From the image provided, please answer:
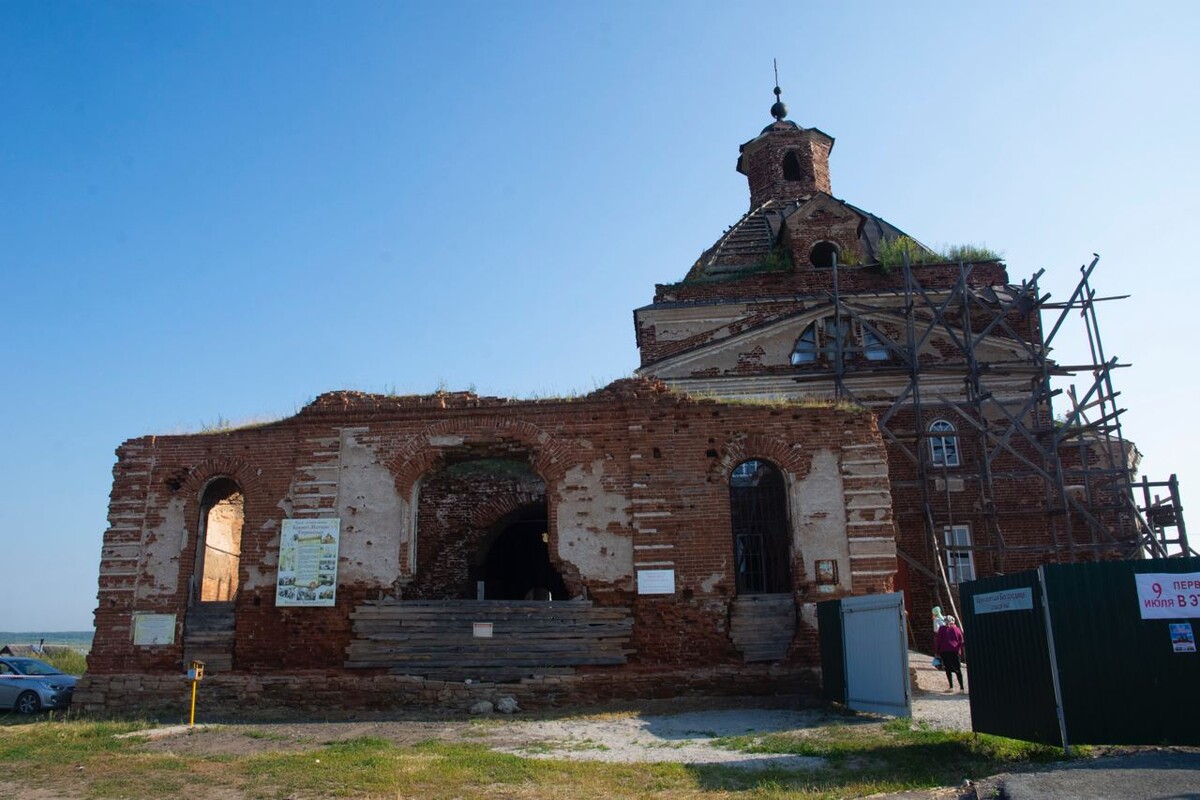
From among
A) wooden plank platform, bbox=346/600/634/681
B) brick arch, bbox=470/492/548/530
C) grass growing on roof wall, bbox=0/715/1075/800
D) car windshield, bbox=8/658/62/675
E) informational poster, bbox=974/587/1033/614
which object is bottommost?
grass growing on roof wall, bbox=0/715/1075/800

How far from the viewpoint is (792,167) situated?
3184 centimetres

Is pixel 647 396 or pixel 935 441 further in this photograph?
pixel 935 441

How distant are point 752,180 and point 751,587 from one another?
2013 centimetres

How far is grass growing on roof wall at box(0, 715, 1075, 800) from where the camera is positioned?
7910 millimetres

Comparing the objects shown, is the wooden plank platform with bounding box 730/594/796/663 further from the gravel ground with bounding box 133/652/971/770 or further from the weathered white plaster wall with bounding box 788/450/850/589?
the gravel ground with bounding box 133/652/971/770

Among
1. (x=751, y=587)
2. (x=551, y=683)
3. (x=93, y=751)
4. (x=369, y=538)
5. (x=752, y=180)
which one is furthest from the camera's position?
(x=752, y=180)

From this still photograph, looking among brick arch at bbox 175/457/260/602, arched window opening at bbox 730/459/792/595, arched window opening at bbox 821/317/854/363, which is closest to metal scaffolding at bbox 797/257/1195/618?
arched window opening at bbox 821/317/854/363

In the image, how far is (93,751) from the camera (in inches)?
415

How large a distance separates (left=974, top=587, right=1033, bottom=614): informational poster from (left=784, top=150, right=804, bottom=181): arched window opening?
963 inches

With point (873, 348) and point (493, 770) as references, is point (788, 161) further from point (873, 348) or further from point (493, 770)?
point (493, 770)

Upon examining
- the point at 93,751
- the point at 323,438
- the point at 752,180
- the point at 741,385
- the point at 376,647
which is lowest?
the point at 93,751

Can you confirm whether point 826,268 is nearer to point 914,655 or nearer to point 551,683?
point 914,655

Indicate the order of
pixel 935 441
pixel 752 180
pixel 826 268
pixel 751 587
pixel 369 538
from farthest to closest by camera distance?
1. pixel 752 180
2. pixel 826 268
3. pixel 935 441
4. pixel 751 587
5. pixel 369 538

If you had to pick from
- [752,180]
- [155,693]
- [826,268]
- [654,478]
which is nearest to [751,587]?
[654,478]
